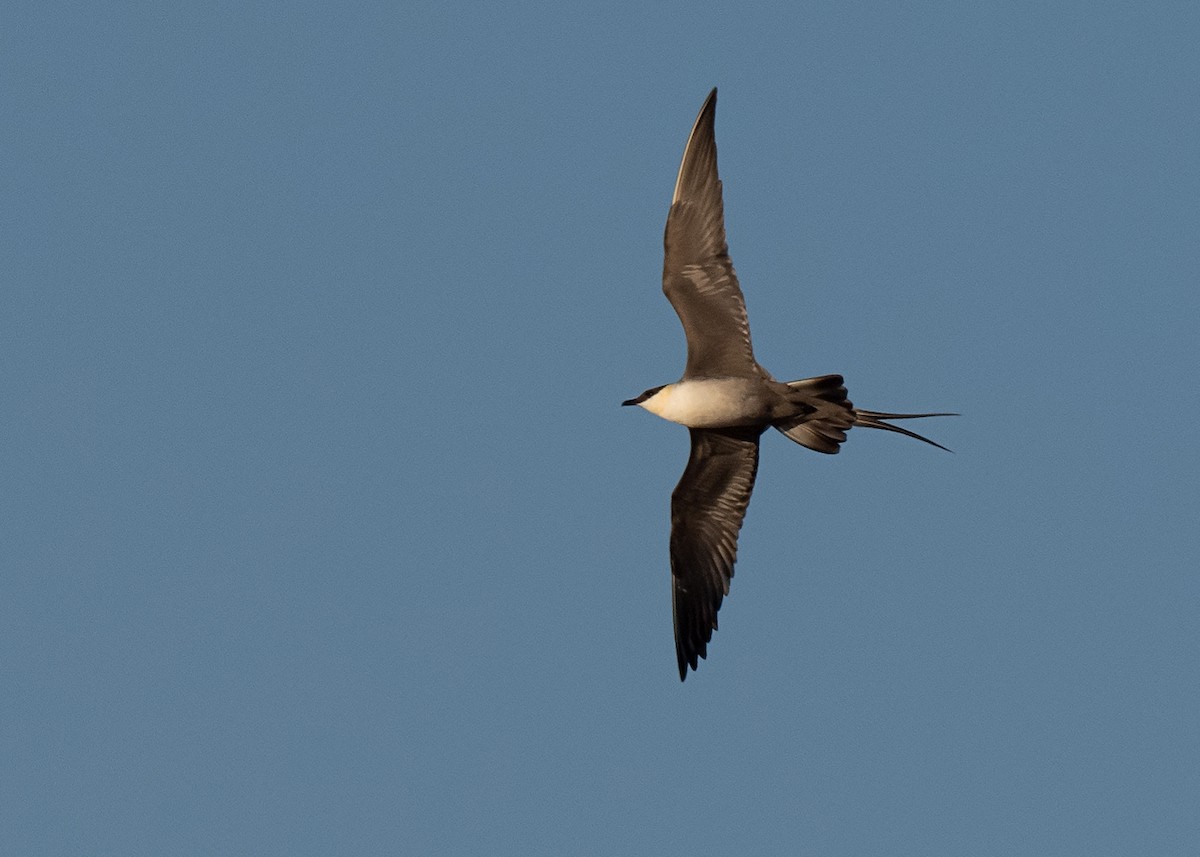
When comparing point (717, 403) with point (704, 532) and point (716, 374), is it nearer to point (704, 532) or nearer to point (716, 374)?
point (716, 374)

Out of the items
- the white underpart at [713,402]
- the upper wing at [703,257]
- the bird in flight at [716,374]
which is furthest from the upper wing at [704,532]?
the upper wing at [703,257]

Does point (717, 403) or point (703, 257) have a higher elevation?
point (703, 257)

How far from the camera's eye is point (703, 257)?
13047 mm

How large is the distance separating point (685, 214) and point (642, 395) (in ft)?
5.80

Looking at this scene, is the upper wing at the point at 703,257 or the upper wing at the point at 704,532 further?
the upper wing at the point at 704,532

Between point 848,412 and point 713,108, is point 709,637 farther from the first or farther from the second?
point 713,108

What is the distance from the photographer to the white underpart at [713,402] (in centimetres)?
1311

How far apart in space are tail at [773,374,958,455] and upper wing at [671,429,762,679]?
0.70m

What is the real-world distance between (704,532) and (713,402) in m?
1.55

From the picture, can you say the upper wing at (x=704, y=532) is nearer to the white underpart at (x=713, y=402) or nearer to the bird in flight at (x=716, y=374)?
the bird in flight at (x=716, y=374)

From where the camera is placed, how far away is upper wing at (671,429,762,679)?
14023 millimetres

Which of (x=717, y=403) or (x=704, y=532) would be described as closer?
(x=717, y=403)

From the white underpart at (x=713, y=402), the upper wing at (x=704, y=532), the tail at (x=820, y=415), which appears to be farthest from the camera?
the upper wing at (x=704, y=532)

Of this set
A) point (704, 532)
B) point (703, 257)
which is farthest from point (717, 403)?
point (704, 532)
